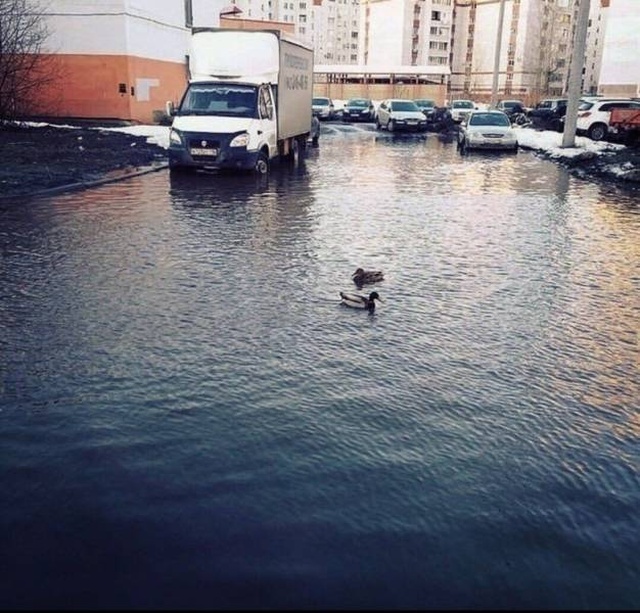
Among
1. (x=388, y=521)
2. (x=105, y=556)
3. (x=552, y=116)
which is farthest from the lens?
(x=552, y=116)

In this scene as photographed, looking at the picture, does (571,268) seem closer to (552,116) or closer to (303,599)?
(303,599)

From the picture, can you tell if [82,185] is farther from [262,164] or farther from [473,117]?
[473,117]

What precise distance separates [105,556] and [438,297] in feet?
15.9

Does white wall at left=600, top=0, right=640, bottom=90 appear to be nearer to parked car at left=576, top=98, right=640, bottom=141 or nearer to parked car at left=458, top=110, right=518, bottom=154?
parked car at left=576, top=98, right=640, bottom=141

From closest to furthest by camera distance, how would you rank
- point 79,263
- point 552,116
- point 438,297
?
1. point 438,297
2. point 79,263
3. point 552,116

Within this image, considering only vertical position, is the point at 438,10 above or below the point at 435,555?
above

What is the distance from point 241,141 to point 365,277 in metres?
9.55

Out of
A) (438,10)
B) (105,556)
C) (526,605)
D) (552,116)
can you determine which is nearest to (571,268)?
(526,605)

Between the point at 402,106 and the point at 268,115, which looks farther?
the point at 402,106

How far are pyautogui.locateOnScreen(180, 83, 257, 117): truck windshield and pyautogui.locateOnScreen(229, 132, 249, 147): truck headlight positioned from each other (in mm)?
881

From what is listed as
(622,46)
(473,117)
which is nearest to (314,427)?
(473,117)

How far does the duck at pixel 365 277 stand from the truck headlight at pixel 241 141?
932cm

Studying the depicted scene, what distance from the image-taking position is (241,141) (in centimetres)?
1641

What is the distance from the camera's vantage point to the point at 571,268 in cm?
874
